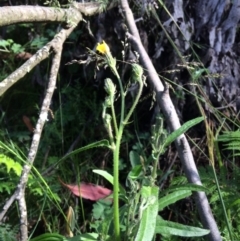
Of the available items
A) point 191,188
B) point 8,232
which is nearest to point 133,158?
point 191,188

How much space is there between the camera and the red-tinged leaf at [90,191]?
7.66 ft

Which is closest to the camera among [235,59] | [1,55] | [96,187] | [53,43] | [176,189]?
[176,189]

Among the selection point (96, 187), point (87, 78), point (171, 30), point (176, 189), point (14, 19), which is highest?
point (14, 19)

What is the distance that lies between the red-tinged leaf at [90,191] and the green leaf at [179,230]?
2.72 ft

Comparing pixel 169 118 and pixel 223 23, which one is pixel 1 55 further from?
pixel 169 118

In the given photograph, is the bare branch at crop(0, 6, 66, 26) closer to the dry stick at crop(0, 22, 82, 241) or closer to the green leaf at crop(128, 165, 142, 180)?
the dry stick at crop(0, 22, 82, 241)

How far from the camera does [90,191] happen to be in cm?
237

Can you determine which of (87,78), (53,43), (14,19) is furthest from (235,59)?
(14,19)

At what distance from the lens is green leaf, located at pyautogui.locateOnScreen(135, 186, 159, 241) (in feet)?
4.47

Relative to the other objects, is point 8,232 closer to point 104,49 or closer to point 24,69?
point 24,69

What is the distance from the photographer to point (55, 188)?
2.40 m

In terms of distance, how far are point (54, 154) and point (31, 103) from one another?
401 millimetres

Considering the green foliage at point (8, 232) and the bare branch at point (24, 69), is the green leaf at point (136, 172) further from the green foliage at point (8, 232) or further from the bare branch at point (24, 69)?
the green foliage at point (8, 232)

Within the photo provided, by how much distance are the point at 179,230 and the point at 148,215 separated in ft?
0.43
